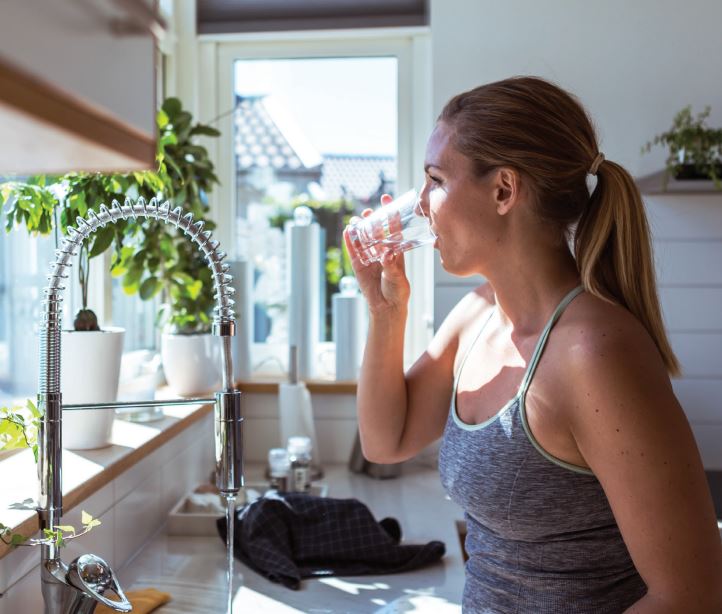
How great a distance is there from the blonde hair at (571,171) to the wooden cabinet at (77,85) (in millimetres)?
687

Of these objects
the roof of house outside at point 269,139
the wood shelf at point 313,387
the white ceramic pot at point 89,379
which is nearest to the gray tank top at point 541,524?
the white ceramic pot at point 89,379

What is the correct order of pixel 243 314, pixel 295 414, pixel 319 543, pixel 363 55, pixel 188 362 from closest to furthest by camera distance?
pixel 319 543, pixel 188 362, pixel 295 414, pixel 243 314, pixel 363 55

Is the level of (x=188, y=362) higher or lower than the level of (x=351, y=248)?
lower

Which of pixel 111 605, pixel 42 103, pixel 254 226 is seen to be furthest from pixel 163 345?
pixel 42 103

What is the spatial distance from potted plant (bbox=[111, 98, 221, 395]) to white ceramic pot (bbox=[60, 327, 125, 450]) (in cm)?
49

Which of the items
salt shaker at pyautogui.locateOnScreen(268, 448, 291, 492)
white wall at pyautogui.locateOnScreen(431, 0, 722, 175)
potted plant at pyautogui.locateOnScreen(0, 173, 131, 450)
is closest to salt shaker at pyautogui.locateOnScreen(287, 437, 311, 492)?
salt shaker at pyautogui.locateOnScreen(268, 448, 291, 492)

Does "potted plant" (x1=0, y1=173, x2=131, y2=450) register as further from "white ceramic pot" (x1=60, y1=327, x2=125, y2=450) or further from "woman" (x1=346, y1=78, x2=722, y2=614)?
"woman" (x1=346, y1=78, x2=722, y2=614)

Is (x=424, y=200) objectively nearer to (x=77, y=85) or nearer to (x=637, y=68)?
(x=77, y=85)

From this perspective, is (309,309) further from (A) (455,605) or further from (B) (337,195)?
(A) (455,605)

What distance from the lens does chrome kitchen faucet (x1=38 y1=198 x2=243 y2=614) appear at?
3.03ft

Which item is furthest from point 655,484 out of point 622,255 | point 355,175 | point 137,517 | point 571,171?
point 355,175

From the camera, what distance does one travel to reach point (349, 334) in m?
2.33

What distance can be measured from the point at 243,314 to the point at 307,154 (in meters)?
0.55

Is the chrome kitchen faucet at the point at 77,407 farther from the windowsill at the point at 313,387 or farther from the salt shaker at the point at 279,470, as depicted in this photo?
the windowsill at the point at 313,387
